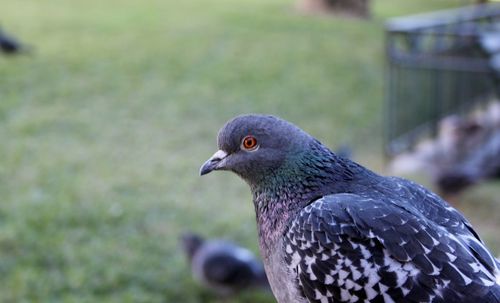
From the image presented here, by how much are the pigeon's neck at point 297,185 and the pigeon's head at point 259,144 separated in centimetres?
4

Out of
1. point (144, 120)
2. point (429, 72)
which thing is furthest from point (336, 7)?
point (144, 120)

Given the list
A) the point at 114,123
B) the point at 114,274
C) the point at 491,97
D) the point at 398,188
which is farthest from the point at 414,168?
the point at 398,188

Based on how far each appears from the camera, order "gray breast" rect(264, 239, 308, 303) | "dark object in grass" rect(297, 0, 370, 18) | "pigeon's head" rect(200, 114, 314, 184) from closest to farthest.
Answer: "gray breast" rect(264, 239, 308, 303) < "pigeon's head" rect(200, 114, 314, 184) < "dark object in grass" rect(297, 0, 370, 18)

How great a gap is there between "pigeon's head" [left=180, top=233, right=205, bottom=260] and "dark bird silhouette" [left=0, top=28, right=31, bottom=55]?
6.60 meters

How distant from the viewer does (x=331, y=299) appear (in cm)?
238

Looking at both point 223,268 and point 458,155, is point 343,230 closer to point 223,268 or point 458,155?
point 223,268

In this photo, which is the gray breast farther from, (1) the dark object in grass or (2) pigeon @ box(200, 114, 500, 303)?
(1) the dark object in grass

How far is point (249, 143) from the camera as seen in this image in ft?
9.09

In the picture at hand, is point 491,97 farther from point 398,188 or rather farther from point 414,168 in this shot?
point 398,188

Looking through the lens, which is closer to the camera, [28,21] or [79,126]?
[79,126]

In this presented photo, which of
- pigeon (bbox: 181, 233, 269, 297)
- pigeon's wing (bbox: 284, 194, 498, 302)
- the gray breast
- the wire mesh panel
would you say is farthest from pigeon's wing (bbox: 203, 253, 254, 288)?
the wire mesh panel

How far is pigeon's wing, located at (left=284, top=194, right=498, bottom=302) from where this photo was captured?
223 centimetres

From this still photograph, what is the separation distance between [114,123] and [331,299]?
22.7 ft

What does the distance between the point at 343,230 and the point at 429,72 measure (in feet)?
22.4
